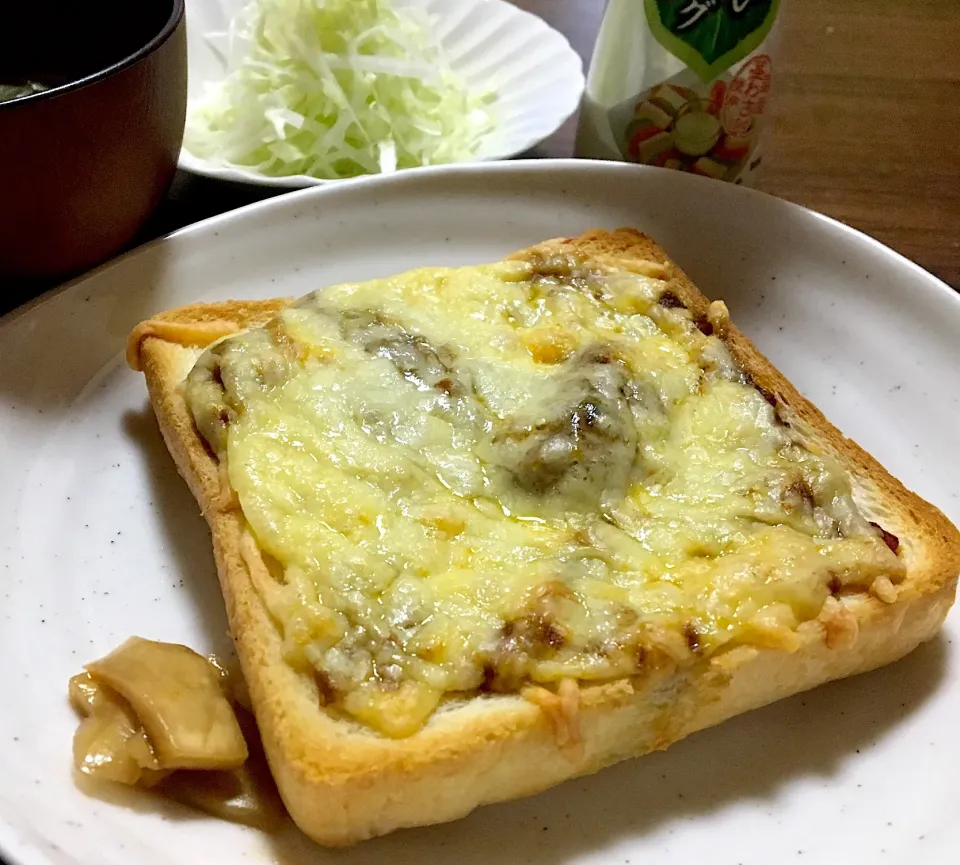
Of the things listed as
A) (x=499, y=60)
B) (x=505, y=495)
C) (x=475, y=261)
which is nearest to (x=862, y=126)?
(x=499, y=60)

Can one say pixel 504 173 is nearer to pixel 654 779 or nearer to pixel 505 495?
pixel 505 495

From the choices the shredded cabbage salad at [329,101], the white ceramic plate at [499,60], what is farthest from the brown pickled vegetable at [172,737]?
the shredded cabbage salad at [329,101]

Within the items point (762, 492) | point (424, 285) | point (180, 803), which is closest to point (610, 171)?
point (424, 285)

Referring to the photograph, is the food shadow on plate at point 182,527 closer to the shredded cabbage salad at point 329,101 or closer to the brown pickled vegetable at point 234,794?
the brown pickled vegetable at point 234,794

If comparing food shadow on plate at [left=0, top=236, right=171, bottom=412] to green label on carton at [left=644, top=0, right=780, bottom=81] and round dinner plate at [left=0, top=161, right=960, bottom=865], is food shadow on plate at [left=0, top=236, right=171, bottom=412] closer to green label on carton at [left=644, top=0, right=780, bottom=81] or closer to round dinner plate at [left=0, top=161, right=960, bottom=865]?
round dinner plate at [left=0, top=161, right=960, bottom=865]

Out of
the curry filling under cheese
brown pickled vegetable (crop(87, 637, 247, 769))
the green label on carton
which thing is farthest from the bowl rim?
the green label on carton

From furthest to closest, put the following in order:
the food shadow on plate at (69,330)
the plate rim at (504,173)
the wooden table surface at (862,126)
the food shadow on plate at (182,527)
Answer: the wooden table surface at (862,126), the plate rim at (504,173), the food shadow on plate at (69,330), the food shadow on plate at (182,527)

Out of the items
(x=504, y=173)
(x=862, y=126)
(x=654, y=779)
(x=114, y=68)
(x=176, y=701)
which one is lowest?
(x=654, y=779)

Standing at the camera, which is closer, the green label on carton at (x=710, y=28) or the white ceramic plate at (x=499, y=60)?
the green label on carton at (x=710, y=28)
